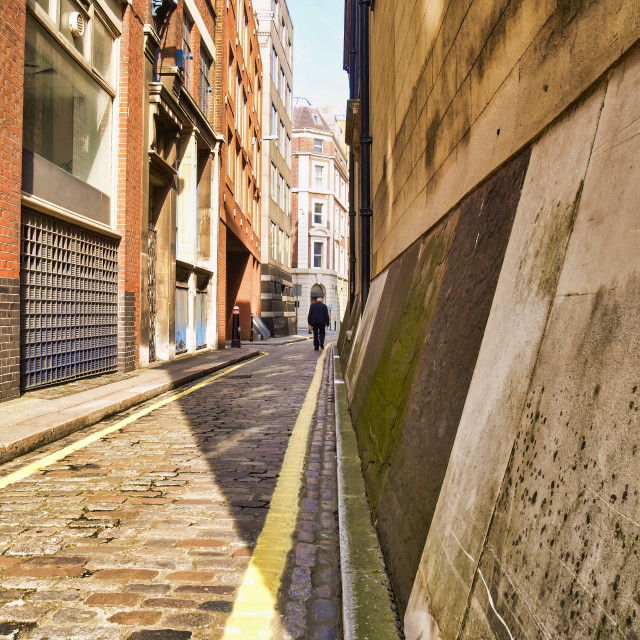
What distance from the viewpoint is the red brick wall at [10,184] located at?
739 cm

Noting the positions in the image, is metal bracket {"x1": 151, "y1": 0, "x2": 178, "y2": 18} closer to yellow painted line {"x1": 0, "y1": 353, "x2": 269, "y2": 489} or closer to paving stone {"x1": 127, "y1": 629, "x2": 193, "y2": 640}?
yellow painted line {"x1": 0, "y1": 353, "x2": 269, "y2": 489}

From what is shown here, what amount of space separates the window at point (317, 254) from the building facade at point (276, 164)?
49.7 ft

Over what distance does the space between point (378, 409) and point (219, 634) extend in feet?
7.03

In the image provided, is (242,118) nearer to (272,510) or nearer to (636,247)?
(272,510)

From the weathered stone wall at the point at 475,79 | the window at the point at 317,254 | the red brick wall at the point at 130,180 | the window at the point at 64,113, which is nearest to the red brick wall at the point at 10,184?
Result: the window at the point at 64,113

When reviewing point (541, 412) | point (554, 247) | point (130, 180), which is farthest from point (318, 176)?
point (541, 412)

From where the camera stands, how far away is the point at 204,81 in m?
18.6

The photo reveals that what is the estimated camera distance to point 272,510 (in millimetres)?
4027

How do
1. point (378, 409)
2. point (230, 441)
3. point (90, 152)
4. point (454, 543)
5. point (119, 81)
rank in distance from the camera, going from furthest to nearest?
point (119, 81) → point (90, 152) → point (230, 441) → point (378, 409) → point (454, 543)

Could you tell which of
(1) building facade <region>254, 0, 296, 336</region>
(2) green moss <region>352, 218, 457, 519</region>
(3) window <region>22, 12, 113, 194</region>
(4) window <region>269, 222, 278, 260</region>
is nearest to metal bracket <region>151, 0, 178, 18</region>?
(3) window <region>22, 12, 113, 194</region>

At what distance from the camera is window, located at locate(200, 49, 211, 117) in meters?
18.2

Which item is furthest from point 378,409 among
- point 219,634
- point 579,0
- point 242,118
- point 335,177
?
point 335,177

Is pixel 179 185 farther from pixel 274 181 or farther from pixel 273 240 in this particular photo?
pixel 274 181

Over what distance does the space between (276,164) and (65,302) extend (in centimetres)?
2850
